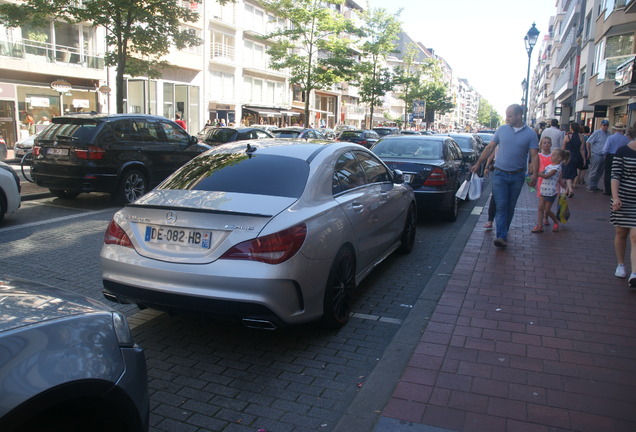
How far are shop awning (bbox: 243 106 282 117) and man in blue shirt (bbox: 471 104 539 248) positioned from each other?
37293 mm

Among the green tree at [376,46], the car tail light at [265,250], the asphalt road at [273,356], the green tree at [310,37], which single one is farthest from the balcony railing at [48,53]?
the car tail light at [265,250]

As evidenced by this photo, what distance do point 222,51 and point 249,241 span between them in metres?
38.8

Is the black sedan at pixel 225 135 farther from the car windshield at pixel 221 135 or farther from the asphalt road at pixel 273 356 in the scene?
the asphalt road at pixel 273 356

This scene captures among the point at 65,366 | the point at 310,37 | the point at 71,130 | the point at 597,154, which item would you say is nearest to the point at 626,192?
the point at 65,366

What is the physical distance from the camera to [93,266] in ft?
20.3

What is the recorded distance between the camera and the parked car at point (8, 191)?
26.5 feet

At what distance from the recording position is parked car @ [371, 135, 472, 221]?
8.95 metres

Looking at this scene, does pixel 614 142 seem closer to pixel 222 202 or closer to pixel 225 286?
pixel 222 202

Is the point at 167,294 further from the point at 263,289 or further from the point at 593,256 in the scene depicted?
the point at 593,256

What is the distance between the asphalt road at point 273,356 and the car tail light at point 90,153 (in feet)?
11.0

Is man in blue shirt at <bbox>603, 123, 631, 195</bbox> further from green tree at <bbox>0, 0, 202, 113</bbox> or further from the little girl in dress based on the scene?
green tree at <bbox>0, 0, 202, 113</bbox>

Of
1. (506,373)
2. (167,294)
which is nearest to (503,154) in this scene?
(506,373)

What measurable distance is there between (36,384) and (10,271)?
472 cm

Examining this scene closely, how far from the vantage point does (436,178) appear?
350 inches
